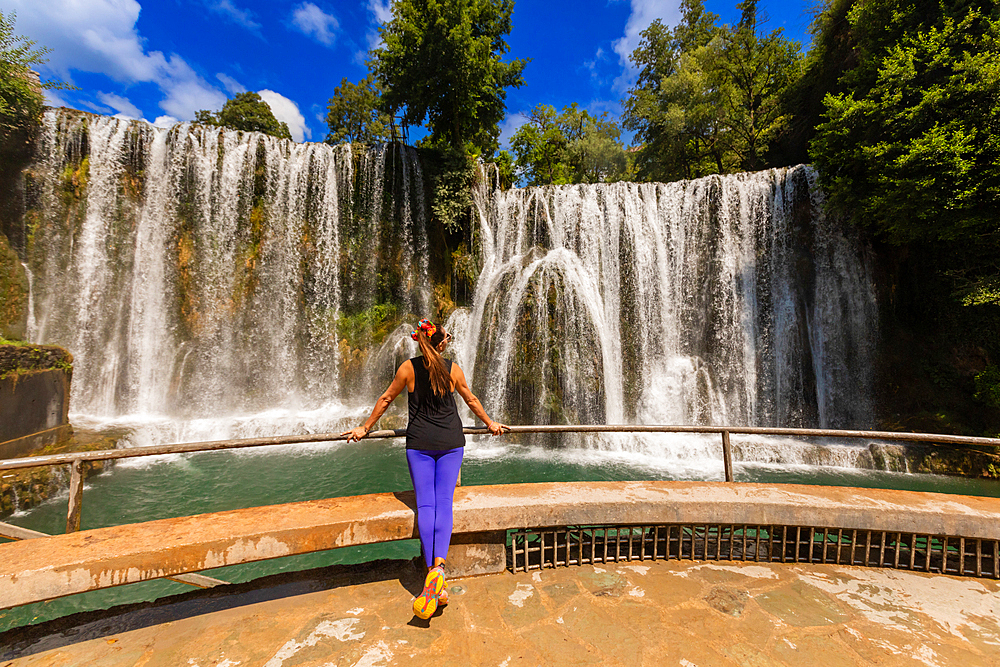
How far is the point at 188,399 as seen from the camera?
13.8 metres

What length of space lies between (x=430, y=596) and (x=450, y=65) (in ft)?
64.6

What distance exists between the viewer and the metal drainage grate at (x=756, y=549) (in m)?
2.98

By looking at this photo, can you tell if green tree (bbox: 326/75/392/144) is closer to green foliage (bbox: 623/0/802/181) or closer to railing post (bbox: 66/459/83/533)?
green foliage (bbox: 623/0/802/181)

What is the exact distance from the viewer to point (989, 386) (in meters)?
9.96

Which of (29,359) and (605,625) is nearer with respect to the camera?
(605,625)

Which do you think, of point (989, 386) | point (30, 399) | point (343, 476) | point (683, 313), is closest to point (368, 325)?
point (343, 476)

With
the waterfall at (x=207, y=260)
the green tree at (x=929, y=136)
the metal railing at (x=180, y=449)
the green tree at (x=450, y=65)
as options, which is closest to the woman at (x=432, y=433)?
the metal railing at (x=180, y=449)

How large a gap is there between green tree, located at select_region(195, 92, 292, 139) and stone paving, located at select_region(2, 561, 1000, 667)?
1519 inches

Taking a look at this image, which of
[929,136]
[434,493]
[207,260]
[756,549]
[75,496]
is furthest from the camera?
[207,260]

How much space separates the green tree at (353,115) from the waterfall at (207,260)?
2269 cm

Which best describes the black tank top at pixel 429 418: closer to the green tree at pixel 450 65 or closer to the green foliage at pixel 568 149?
A: the green tree at pixel 450 65

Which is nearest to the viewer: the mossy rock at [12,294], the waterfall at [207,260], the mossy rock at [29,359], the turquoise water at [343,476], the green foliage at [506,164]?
the turquoise water at [343,476]

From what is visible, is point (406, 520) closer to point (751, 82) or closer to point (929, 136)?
point (929, 136)

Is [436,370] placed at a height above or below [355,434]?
above
